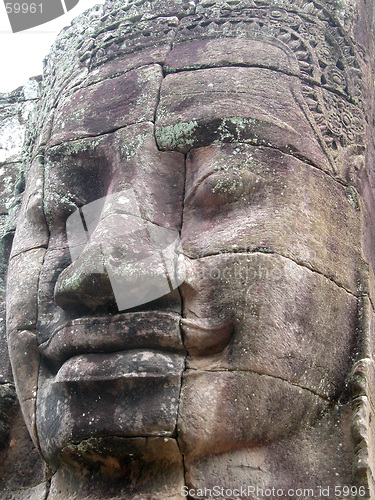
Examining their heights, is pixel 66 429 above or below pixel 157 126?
below

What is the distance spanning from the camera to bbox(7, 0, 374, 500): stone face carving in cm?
230

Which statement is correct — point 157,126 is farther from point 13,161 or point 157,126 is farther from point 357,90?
point 13,161

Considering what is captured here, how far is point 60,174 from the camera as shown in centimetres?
316

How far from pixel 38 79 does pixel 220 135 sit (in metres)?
2.39

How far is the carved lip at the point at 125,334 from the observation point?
2.37 metres

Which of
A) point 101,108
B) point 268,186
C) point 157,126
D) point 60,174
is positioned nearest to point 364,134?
point 268,186

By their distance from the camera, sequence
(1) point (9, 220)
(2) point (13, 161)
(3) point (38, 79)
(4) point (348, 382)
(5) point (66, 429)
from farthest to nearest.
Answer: (3) point (38, 79) → (2) point (13, 161) → (1) point (9, 220) → (4) point (348, 382) → (5) point (66, 429)

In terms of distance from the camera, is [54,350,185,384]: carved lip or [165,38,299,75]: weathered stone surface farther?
[165,38,299,75]: weathered stone surface

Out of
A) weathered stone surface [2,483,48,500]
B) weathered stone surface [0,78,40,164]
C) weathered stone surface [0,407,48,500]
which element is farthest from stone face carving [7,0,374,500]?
weathered stone surface [0,78,40,164]

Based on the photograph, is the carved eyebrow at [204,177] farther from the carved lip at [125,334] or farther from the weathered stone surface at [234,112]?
the carved lip at [125,334]

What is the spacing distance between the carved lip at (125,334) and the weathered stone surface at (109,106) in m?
1.18

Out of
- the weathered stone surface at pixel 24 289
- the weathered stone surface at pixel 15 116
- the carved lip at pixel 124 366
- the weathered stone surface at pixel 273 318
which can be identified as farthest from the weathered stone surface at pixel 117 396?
the weathered stone surface at pixel 15 116

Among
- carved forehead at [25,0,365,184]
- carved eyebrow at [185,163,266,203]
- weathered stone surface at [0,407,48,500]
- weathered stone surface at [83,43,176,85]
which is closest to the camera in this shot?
carved eyebrow at [185,163,266,203]

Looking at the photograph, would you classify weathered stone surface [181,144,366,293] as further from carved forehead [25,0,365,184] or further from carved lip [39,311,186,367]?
carved lip [39,311,186,367]
